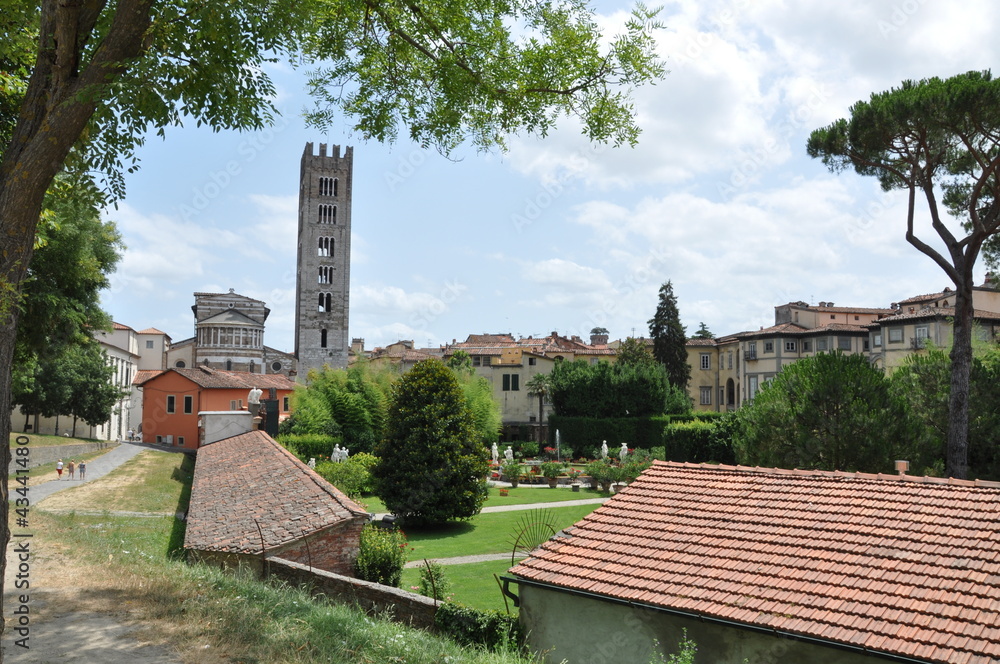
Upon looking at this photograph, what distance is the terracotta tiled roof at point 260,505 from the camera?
11526mm

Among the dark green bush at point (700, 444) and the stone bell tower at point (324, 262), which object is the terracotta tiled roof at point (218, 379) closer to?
the stone bell tower at point (324, 262)

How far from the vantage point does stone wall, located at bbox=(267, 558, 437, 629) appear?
34.4 feet

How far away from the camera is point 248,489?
15.7 m

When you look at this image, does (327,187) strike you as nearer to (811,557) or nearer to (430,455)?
(430,455)

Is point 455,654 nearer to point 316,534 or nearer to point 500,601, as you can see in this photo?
point 316,534

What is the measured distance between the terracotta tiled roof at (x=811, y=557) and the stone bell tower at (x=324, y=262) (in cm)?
7245

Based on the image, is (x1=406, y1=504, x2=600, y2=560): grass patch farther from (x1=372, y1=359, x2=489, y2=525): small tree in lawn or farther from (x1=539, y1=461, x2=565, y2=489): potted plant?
(x1=539, y1=461, x2=565, y2=489): potted plant

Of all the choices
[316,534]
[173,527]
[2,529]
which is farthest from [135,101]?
[173,527]

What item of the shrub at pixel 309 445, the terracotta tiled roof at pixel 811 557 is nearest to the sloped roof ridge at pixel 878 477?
the terracotta tiled roof at pixel 811 557

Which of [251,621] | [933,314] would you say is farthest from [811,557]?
[933,314]

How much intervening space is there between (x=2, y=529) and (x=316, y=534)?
6789mm

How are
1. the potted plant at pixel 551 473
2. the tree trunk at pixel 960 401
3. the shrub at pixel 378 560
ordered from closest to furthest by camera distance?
the shrub at pixel 378 560
the tree trunk at pixel 960 401
the potted plant at pixel 551 473

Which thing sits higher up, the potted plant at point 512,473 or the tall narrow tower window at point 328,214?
the tall narrow tower window at point 328,214

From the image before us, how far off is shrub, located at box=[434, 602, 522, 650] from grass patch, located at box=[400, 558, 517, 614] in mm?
2819
